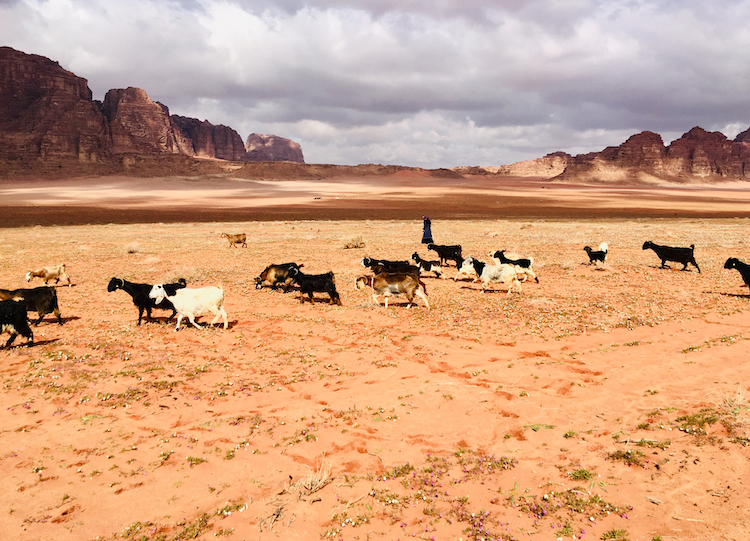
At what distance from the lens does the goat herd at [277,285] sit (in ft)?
43.1

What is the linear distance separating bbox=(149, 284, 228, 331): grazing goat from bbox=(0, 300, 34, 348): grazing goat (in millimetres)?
3272

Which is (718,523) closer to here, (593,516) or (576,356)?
(593,516)

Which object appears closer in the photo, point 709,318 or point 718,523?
point 718,523

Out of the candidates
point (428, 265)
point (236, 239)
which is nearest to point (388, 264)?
point (428, 265)

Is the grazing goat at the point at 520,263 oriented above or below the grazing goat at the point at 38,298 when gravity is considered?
above

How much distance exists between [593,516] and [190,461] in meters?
6.37

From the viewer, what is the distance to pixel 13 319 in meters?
11.2

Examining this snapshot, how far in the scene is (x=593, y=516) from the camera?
5.48 metres

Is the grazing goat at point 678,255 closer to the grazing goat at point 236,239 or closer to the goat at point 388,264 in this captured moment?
the goat at point 388,264

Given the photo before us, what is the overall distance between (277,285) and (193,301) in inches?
258

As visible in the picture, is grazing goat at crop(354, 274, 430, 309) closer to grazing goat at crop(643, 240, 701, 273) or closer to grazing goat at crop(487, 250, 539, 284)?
grazing goat at crop(487, 250, 539, 284)

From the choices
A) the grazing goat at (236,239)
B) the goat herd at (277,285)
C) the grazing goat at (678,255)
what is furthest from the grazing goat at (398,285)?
the grazing goat at (236,239)

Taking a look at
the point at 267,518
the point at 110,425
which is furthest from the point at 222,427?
the point at 267,518

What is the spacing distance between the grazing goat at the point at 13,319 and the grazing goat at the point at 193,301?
3272 mm
